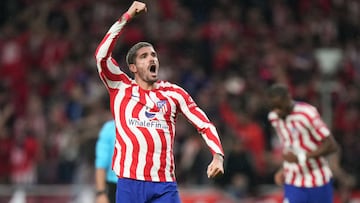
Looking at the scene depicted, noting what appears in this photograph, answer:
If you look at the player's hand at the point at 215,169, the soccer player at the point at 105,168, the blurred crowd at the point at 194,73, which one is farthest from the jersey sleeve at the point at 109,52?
the blurred crowd at the point at 194,73

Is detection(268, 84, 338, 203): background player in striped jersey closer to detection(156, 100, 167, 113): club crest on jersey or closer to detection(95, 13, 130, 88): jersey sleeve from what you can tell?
detection(156, 100, 167, 113): club crest on jersey

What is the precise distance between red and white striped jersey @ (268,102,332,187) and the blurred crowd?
3419 millimetres

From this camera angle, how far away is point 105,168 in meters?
9.15

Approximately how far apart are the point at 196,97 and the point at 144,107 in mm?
7883

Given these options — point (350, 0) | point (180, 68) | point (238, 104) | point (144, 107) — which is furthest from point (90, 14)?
point (144, 107)

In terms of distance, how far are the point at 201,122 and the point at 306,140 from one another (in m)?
2.60

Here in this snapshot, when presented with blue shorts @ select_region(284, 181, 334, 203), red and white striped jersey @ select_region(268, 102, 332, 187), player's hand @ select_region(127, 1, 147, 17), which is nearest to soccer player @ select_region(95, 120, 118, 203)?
red and white striped jersey @ select_region(268, 102, 332, 187)

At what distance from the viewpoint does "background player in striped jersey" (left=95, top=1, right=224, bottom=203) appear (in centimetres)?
730

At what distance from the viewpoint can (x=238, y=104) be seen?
15.1m

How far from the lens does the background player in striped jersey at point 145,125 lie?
288 inches

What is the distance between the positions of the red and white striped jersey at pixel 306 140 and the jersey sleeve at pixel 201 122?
8.07 feet

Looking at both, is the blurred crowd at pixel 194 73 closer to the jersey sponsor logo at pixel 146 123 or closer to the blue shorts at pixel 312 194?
the blue shorts at pixel 312 194

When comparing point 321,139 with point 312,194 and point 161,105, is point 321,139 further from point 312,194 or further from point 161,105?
point 161,105

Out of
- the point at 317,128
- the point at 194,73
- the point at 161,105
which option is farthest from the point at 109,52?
the point at 194,73
